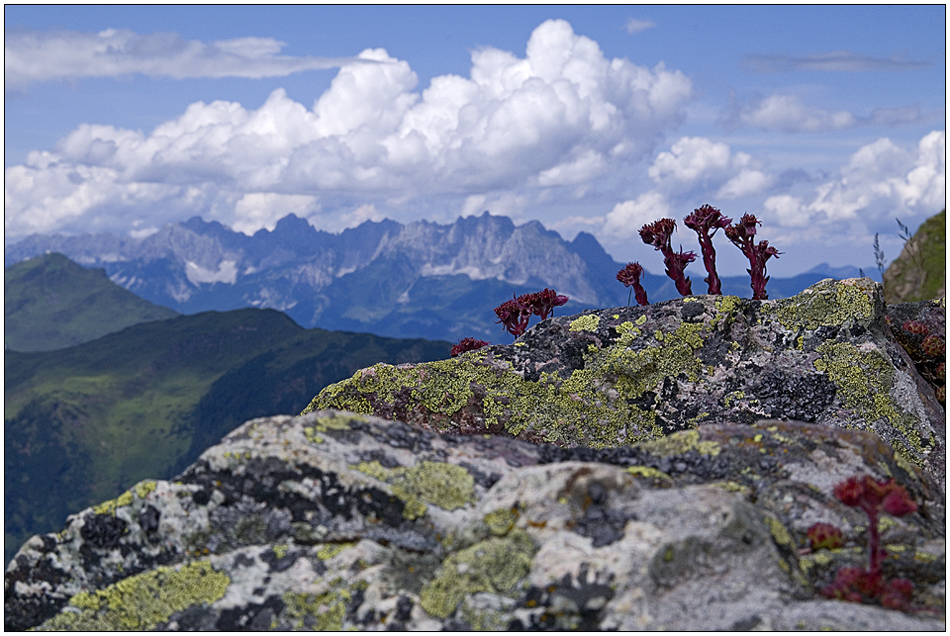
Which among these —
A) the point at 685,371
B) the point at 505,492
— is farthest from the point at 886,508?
the point at 685,371

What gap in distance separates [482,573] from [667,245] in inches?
402

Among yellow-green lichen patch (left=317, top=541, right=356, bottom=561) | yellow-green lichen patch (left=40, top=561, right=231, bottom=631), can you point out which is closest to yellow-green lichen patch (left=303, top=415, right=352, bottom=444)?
yellow-green lichen patch (left=317, top=541, right=356, bottom=561)

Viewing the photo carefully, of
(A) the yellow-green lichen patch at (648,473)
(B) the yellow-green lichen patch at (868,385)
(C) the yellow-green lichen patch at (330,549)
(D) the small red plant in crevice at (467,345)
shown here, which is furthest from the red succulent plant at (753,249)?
(C) the yellow-green lichen patch at (330,549)

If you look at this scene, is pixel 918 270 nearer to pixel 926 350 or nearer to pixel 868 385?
pixel 926 350

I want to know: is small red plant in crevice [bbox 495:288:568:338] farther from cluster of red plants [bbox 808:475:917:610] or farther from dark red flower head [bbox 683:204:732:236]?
cluster of red plants [bbox 808:475:917:610]

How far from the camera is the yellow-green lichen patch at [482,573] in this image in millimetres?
6746

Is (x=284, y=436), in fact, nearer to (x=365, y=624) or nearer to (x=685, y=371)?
(x=365, y=624)

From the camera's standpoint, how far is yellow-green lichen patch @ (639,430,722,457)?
29.1 ft

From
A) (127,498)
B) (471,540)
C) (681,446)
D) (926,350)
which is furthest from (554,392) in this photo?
(926,350)

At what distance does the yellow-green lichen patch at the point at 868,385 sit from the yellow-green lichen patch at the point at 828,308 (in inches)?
21.5

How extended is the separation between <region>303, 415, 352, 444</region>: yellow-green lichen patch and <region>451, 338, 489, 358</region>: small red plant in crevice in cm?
721

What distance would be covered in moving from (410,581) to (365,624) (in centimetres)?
59

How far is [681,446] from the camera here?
8.99 metres

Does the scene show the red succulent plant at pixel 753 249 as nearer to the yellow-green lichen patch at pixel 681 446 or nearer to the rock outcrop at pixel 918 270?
the yellow-green lichen patch at pixel 681 446
